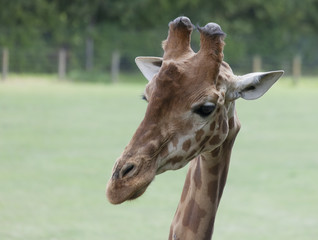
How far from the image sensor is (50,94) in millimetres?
27109

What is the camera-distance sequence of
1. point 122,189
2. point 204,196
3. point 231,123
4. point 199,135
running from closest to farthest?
1. point 122,189
2. point 199,135
3. point 231,123
4. point 204,196

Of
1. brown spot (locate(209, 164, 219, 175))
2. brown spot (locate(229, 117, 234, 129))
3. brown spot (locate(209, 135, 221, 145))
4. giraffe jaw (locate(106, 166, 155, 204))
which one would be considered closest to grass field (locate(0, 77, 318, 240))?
brown spot (locate(209, 164, 219, 175))

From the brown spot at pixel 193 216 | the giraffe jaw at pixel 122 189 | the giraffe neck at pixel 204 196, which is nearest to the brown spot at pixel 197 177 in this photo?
the giraffe neck at pixel 204 196

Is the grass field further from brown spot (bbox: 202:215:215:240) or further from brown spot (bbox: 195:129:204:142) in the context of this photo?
brown spot (bbox: 195:129:204:142)

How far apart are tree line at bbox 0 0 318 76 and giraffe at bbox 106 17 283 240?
3529 centimetres

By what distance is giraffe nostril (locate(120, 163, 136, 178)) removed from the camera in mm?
3391

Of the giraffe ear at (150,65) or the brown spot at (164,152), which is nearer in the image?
the brown spot at (164,152)

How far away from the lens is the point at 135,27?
44.9 metres

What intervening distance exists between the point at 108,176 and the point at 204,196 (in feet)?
25.3

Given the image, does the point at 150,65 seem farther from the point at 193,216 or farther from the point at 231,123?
the point at 193,216

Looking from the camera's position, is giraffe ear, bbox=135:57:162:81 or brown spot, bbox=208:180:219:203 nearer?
brown spot, bbox=208:180:219:203

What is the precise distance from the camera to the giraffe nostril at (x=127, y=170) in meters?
3.39

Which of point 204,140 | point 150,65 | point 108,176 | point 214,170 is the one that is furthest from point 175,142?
point 108,176

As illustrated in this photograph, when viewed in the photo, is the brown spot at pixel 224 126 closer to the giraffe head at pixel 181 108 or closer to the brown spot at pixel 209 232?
the giraffe head at pixel 181 108
